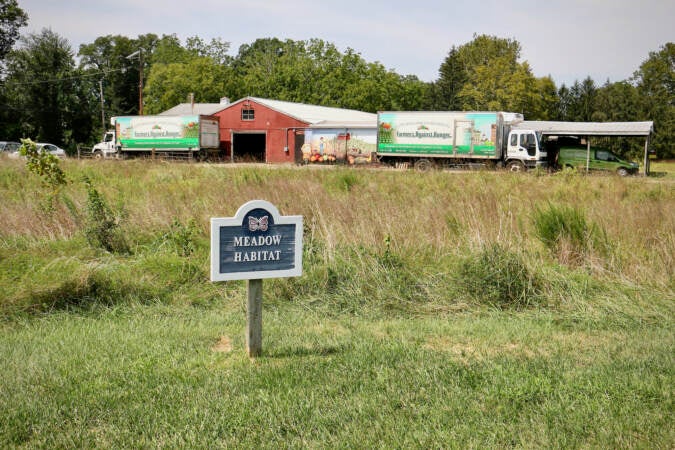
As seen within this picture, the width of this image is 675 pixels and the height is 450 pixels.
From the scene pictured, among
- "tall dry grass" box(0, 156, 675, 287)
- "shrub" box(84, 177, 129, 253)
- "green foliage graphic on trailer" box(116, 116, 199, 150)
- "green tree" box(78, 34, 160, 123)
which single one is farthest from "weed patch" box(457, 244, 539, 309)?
"green tree" box(78, 34, 160, 123)

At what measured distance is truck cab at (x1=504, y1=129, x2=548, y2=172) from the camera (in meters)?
34.4

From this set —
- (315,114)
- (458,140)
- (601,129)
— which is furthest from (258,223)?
(315,114)

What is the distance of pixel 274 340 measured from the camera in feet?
19.8

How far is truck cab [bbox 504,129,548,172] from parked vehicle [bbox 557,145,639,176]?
1.24m

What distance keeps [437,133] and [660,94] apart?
4699cm

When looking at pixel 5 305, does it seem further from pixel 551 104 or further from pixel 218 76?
pixel 551 104

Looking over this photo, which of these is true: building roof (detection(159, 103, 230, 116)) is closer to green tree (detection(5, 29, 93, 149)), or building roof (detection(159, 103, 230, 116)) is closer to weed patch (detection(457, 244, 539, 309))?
green tree (detection(5, 29, 93, 149))

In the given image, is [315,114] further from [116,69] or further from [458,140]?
[116,69]

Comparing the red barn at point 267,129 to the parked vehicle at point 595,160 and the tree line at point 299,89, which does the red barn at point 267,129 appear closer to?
the parked vehicle at point 595,160

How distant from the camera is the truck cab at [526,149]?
113 ft

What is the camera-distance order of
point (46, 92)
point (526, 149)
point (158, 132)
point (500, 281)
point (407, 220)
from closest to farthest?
point (500, 281) < point (407, 220) < point (526, 149) < point (158, 132) < point (46, 92)

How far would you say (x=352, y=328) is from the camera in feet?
21.8

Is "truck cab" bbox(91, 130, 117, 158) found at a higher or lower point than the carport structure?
lower

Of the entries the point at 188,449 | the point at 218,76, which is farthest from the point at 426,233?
the point at 218,76
